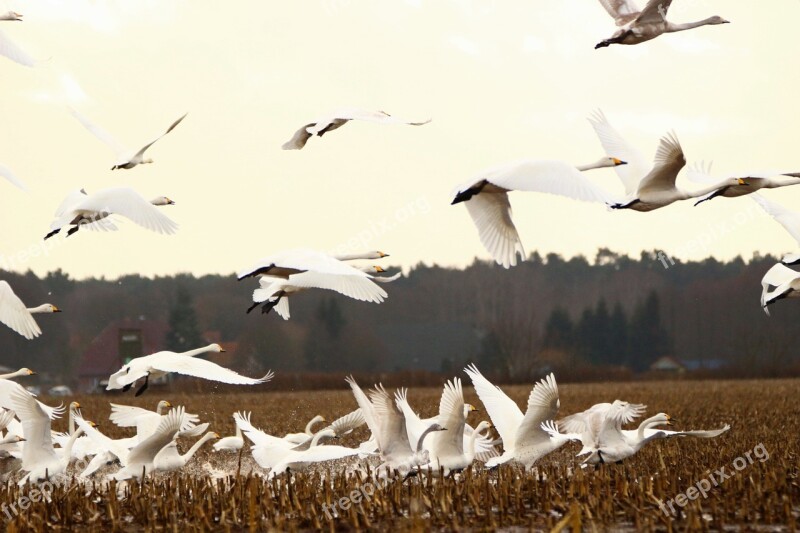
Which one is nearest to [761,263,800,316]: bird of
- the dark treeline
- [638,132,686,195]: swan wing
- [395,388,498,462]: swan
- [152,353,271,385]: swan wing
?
[638,132,686,195]: swan wing

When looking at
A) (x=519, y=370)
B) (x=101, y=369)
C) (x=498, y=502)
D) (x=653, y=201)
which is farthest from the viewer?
(x=519, y=370)

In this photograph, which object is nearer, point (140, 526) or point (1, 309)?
point (140, 526)

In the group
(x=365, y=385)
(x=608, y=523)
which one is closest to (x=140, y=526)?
(x=608, y=523)

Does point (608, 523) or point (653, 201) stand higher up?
point (653, 201)

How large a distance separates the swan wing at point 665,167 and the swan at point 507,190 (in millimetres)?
522

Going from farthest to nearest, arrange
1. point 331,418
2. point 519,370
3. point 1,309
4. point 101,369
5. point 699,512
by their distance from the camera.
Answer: point 519,370, point 101,369, point 331,418, point 1,309, point 699,512

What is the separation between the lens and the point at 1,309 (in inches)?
531

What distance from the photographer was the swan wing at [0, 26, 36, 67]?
43.5 ft

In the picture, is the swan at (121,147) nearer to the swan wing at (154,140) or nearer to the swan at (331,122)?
the swan wing at (154,140)

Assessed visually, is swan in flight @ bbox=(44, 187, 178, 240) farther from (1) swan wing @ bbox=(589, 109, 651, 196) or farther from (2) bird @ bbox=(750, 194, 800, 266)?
(2) bird @ bbox=(750, 194, 800, 266)

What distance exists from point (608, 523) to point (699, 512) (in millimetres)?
627

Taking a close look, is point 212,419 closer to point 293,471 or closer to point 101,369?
point 293,471

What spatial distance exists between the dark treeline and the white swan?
22.6m

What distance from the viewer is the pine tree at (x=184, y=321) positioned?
3869 centimetres
